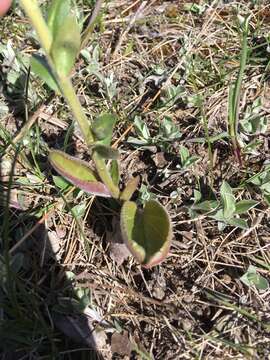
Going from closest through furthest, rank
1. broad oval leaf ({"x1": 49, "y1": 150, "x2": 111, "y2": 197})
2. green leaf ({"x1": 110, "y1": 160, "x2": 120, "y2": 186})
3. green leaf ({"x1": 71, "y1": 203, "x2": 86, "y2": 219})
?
broad oval leaf ({"x1": 49, "y1": 150, "x2": 111, "y2": 197})
green leaf ({"x1": 110, "y1": 160, "x2": 120, "y2": 186})
green leaf ({"x1": 71, "y1": 203, "x2": 86, "y2": 219})

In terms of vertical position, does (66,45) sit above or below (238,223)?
above

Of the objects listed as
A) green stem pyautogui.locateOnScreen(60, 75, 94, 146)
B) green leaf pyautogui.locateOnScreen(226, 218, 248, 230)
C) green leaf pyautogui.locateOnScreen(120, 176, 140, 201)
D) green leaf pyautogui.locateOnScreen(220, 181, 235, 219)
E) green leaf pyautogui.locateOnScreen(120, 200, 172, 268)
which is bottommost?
green leaf pyautogui.locateOnScreen(226, 218, 248, 230)

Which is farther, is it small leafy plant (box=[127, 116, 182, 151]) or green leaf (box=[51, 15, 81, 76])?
small leafy plant (box=[127, 116, 182, 151])

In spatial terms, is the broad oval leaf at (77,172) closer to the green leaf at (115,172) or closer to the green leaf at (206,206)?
the green leaf at (115,172)

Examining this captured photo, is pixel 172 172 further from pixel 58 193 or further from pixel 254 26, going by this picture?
pixel 254 26

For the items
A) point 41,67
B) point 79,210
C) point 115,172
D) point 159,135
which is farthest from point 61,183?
point 41,67

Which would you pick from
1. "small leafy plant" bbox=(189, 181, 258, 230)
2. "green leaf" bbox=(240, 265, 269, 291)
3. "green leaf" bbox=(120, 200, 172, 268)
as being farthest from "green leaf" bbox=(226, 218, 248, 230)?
"green leaf" bbox=(120, 200, 172, 268)

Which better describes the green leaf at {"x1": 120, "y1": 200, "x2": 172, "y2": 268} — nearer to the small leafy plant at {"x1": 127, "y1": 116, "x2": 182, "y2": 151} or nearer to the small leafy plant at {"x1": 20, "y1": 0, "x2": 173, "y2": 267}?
the small leafy plant at {"x1": 20, "y1": 0, "x2": 173, "y2": 267}

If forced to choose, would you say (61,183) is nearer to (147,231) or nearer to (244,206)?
(147,231)
